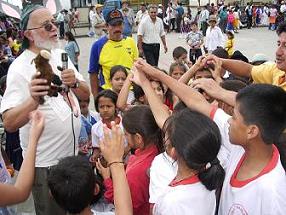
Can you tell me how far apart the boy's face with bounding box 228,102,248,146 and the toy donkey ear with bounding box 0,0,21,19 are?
1759 mm

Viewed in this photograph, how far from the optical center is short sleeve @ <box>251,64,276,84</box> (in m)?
2.93

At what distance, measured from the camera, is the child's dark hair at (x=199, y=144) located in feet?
5.68

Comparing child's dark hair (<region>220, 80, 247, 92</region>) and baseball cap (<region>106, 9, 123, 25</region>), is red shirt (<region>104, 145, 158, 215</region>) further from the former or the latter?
baseball cap (<region>106, 9, 123, 25</region>)

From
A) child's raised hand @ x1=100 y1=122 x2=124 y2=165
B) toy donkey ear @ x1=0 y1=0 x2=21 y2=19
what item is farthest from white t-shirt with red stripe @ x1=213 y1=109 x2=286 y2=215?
toy donkey ear @ x1=0 y1=0 x2=21 y2=19

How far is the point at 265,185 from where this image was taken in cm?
167

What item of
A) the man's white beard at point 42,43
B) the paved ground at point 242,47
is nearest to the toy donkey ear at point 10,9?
the man's white beard at point 42,43

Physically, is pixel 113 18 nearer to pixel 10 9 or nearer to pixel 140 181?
pixel 10 9

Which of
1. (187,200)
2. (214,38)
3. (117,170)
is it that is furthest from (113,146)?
(214,38)

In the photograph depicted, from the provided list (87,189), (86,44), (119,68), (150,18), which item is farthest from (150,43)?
(86,44)

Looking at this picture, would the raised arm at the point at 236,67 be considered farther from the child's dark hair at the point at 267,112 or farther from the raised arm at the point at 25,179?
the raised arm at the point at 25,179

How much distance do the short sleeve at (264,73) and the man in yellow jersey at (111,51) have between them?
1.80m

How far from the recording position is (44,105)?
2.55m

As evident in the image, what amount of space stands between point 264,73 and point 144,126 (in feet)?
3.63

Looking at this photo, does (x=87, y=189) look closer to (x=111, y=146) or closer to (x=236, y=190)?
(x=111, y=146)
